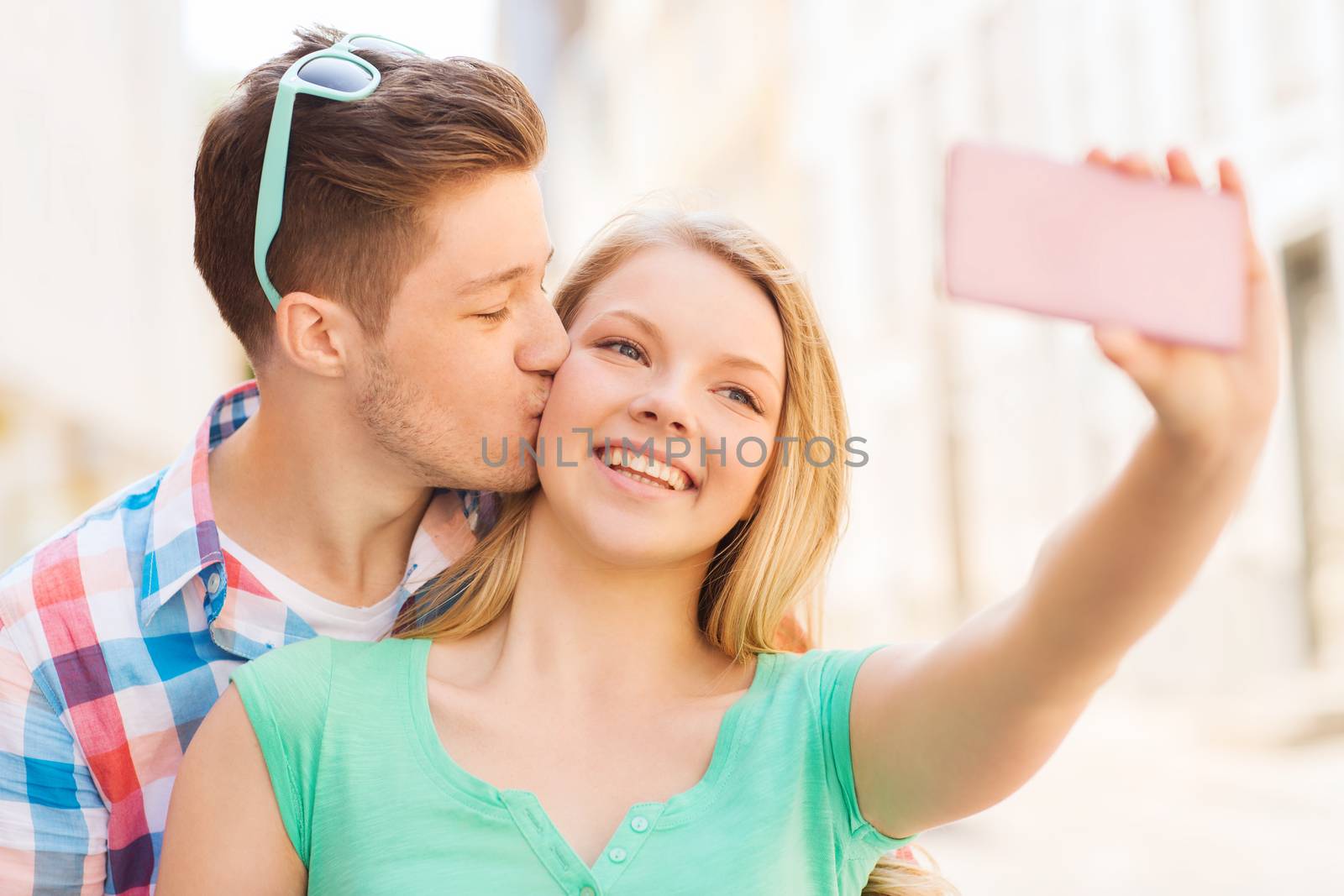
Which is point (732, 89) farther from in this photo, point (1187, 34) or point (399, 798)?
point (399, 798)

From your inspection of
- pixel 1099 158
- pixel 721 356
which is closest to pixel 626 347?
pixel 721 356

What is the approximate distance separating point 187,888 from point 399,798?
0.30 metres

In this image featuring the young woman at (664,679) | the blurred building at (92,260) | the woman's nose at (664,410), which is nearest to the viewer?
the young woman at (664,679)

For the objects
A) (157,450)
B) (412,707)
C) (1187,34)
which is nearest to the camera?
(412,707)

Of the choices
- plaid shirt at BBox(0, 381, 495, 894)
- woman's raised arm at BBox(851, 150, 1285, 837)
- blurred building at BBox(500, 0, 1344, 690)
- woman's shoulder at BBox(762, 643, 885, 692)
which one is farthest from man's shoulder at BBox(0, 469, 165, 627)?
woman's raised arm at BBox(851, 150, 1285, 837)

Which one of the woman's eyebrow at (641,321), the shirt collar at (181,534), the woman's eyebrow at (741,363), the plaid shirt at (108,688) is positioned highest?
the woman's eyebrow at (641,321)

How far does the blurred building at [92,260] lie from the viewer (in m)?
8.70

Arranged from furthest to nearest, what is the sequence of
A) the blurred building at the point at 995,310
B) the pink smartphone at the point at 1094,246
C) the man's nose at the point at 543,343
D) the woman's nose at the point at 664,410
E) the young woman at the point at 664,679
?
the blurred building at the point at 995,310 → the man's nose at the point at 543,343 → the woman's nose at the point at 664,410 → the young woman at the point at 664,679 → the pink smartphone at the point at 1094,246

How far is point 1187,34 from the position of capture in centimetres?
1158

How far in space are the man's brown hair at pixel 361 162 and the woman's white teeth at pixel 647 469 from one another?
2.27 feet

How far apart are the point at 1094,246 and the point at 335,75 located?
1779 millimetres

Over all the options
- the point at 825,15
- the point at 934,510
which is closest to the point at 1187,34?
the point at 934,510

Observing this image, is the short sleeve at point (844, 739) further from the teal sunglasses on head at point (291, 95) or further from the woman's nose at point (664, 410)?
the teal sunglasses on head at point (291, 95)

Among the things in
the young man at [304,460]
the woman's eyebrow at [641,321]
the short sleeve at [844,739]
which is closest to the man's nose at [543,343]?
the young man at [304,460]
